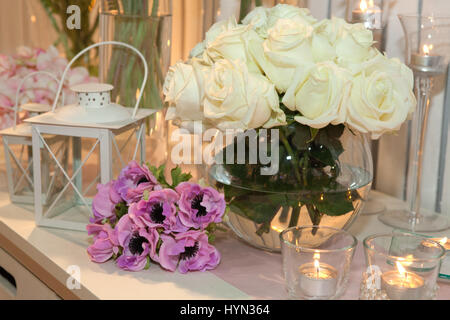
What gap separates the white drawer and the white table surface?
6 cm

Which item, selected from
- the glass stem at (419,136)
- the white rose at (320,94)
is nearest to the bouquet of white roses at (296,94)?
the white rose at (320,94)

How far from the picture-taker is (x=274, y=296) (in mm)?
732

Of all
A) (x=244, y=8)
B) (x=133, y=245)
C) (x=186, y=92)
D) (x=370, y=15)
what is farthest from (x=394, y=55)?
(x=133, y=245)

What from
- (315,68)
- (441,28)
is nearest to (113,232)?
(315,68)

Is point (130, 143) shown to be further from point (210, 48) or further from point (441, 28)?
point (441, 28)

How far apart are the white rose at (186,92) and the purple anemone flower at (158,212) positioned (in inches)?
4.0

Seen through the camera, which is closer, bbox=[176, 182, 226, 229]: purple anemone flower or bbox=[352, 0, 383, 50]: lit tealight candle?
bbox=[176, 182, 226, 229]: purple anemone flower

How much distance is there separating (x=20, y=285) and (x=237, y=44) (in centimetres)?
54

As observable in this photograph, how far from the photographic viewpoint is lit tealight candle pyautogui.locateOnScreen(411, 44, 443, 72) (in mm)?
920

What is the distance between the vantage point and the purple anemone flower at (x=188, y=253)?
77cm

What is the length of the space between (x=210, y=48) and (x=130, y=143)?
0.94 ft

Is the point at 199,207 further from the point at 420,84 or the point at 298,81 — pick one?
the point at 420,84

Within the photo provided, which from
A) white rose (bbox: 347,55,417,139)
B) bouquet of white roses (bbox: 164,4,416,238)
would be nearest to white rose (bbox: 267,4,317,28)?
bouquet of white roses (bbox: 164,4,416,238)

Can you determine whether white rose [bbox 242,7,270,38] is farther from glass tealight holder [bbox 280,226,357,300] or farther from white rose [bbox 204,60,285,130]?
glass tealight holder [bbox 280,226,357,300]
